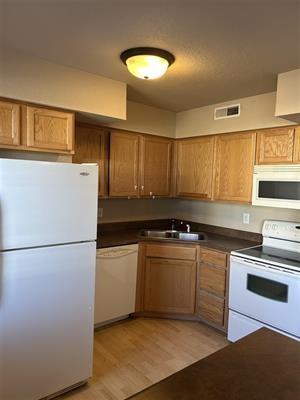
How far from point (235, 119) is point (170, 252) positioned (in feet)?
5.35

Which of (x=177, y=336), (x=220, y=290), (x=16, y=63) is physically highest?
(x=16, y=63)

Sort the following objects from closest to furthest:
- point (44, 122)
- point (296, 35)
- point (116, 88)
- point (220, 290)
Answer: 1. point (296, 35)
2. point (44, 122)
3. point (116, 88)
4. point (220, 290)

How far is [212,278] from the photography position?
2916 mm

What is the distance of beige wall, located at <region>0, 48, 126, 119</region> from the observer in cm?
211

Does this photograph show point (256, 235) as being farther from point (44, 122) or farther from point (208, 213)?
point (44, 122)

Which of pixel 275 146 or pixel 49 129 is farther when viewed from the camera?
pixel 275 146

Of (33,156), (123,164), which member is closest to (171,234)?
(123,164)

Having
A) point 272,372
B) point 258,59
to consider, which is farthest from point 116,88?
point 272,372

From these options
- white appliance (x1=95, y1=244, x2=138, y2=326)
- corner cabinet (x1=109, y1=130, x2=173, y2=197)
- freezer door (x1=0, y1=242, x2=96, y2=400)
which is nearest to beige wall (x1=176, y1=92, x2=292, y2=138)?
corner cabinet (x1=109, y1=130, x2=173, y2=197)

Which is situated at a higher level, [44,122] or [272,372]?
[44,122]

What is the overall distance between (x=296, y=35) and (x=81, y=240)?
1.91 m

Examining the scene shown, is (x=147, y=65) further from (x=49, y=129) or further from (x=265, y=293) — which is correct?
(x=265, y=293)

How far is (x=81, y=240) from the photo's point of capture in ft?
6.58

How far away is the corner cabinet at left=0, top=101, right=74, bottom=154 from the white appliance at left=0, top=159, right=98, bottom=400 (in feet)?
1.71
